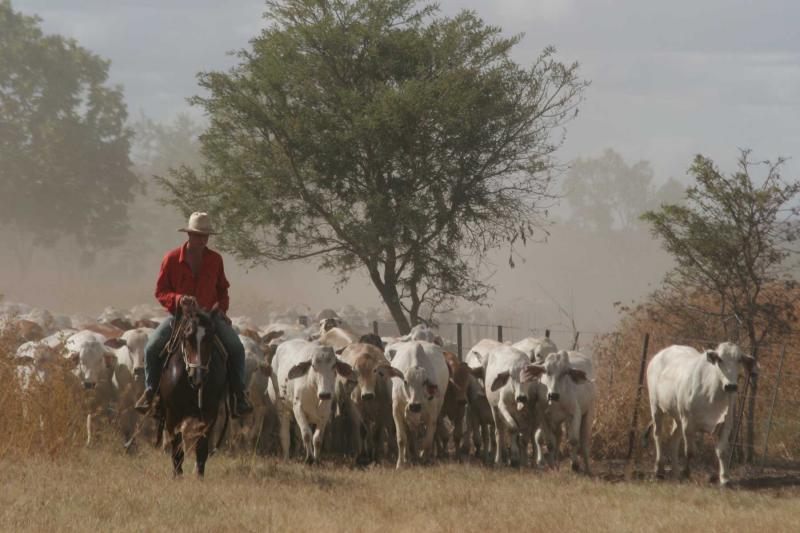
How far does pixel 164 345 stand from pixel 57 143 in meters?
53.7

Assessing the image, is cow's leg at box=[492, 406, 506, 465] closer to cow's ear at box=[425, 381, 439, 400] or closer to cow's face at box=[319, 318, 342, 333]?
cow's ear at box=[425, 381, 439, 400]

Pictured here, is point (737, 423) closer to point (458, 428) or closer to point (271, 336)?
point (458, 428)

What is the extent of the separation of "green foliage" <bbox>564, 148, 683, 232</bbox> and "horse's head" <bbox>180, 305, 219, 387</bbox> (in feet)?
477

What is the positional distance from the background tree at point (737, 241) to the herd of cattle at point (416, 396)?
2.21 metres

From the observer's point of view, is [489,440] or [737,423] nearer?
[737,423]

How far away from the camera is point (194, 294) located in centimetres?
1272

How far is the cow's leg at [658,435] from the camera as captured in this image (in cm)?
1595

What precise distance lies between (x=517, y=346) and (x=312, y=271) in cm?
10178

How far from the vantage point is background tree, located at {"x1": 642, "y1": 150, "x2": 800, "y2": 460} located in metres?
18.0

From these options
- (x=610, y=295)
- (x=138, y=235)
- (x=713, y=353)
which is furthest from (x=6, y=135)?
(x=610, y=295)

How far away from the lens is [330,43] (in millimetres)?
26516

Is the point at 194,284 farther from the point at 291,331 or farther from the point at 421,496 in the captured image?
the point at 291,331

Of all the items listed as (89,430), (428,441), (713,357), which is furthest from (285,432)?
(713,357)


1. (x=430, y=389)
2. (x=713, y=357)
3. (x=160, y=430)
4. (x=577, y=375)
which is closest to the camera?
(x=160, y=430)
